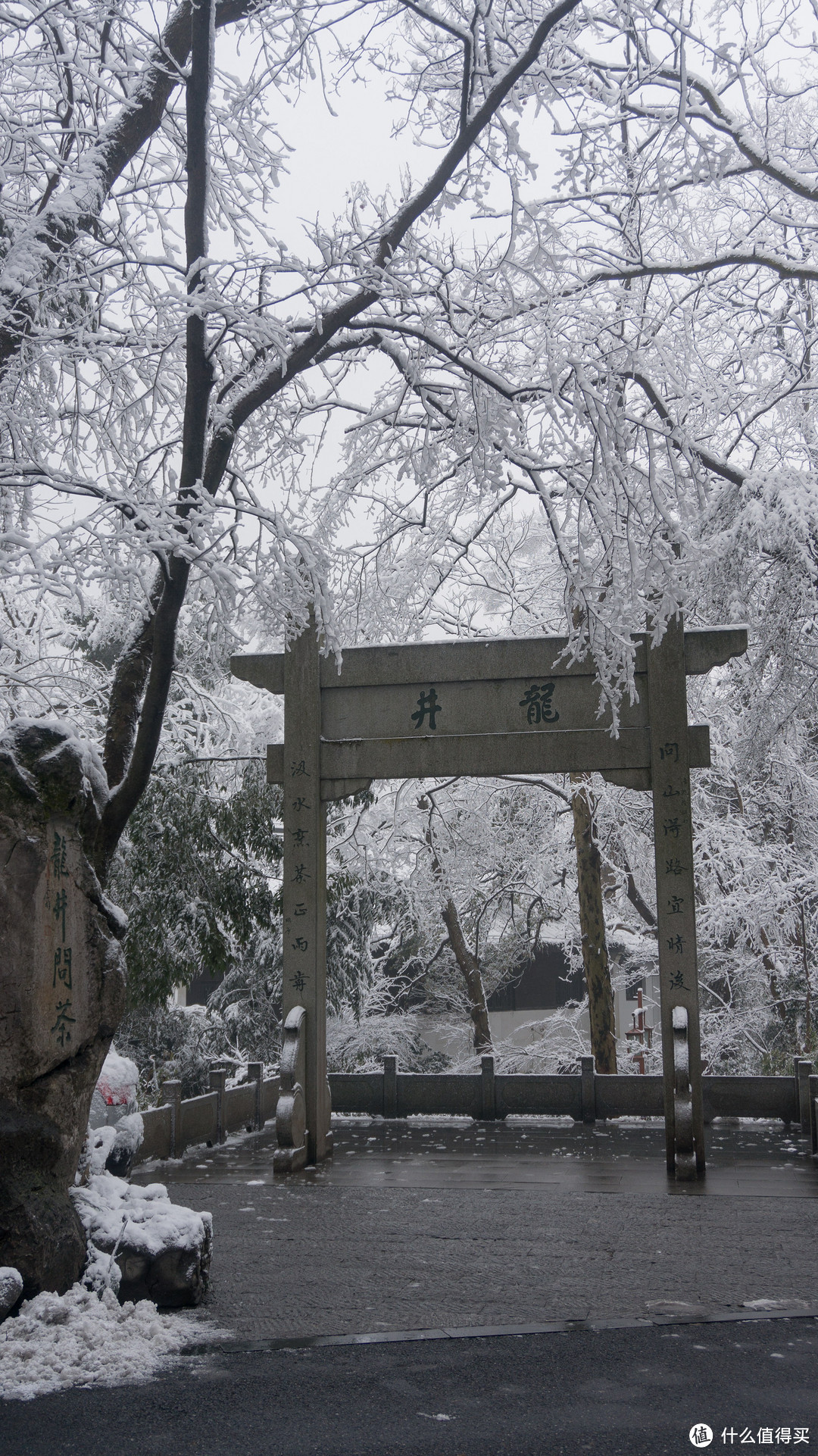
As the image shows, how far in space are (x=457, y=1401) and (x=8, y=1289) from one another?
6.59ft

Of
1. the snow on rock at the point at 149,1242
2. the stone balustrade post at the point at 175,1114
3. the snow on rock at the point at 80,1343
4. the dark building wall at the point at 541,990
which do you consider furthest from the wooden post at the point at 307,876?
the dark building wall at the point at 541,990

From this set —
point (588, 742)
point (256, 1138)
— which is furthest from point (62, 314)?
point (256, 1138)

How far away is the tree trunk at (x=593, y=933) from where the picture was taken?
1652cm

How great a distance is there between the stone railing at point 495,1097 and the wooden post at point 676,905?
2642mm

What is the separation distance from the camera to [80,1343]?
5027 mm

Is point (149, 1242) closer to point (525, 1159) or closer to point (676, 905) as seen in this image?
point (676, 905)

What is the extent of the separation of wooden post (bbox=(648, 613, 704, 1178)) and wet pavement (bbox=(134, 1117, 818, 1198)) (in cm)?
51

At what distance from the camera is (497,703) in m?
10.8

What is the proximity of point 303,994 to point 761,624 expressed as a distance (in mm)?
5878

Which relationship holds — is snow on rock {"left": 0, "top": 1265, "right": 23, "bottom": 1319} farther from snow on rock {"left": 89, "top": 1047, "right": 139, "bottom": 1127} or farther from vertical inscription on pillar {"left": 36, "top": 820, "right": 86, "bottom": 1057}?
snow on rock {"left": 89, "top": 1047, "right": 139, "bottom": 1127}

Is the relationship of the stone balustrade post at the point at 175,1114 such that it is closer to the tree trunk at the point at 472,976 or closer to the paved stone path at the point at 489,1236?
the paved stone path at the point at 489,1236

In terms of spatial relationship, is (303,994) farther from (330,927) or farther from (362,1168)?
(330,927)

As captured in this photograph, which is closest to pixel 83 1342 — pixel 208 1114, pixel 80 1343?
pixel 80 1343

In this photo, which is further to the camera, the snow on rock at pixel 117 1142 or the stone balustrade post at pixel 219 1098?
the stone balustrade post at pixel 219 1098
